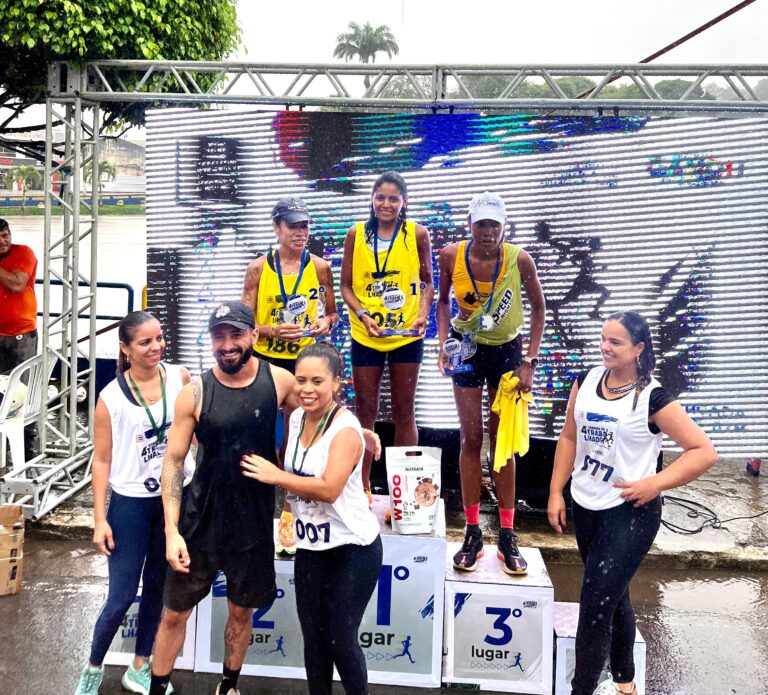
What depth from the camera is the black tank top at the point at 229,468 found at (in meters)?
3.39

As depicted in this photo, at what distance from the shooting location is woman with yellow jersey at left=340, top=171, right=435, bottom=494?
5.01 meters

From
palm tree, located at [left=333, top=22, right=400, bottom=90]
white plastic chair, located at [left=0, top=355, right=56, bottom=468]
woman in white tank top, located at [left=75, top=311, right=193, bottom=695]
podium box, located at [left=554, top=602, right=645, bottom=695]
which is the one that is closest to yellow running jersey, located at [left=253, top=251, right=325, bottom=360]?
woman in white tank top, located at [left=75, top=311, right=193, bottom=695]

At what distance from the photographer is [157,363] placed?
3.85 meters

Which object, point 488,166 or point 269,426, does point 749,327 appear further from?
point 269,426

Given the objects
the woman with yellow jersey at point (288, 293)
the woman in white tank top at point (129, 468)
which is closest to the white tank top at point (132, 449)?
the woman in white tank top at point (129, 468)

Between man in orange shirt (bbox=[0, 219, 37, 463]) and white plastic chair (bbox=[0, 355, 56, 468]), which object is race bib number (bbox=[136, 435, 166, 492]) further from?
man in orange shirt (bbox=[0, 219, 37, 463])

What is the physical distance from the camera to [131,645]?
436 cm

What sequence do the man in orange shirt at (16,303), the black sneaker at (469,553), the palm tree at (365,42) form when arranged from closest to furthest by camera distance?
1. the black sneaker at (469,553)
2. the man in orange shirt at (16,303)
3. the palm tree at (365,42)

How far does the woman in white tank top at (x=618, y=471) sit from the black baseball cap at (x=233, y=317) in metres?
1.43

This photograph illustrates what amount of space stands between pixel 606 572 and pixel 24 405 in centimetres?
491

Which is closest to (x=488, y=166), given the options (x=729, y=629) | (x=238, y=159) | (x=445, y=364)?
(x=238, y=159)

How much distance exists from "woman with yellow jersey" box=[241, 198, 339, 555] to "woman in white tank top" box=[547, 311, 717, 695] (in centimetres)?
177

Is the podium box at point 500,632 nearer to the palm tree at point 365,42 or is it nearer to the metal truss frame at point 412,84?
the metal truss frame at point 412,84

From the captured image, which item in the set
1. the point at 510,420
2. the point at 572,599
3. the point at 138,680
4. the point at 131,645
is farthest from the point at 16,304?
the point at 572,599
